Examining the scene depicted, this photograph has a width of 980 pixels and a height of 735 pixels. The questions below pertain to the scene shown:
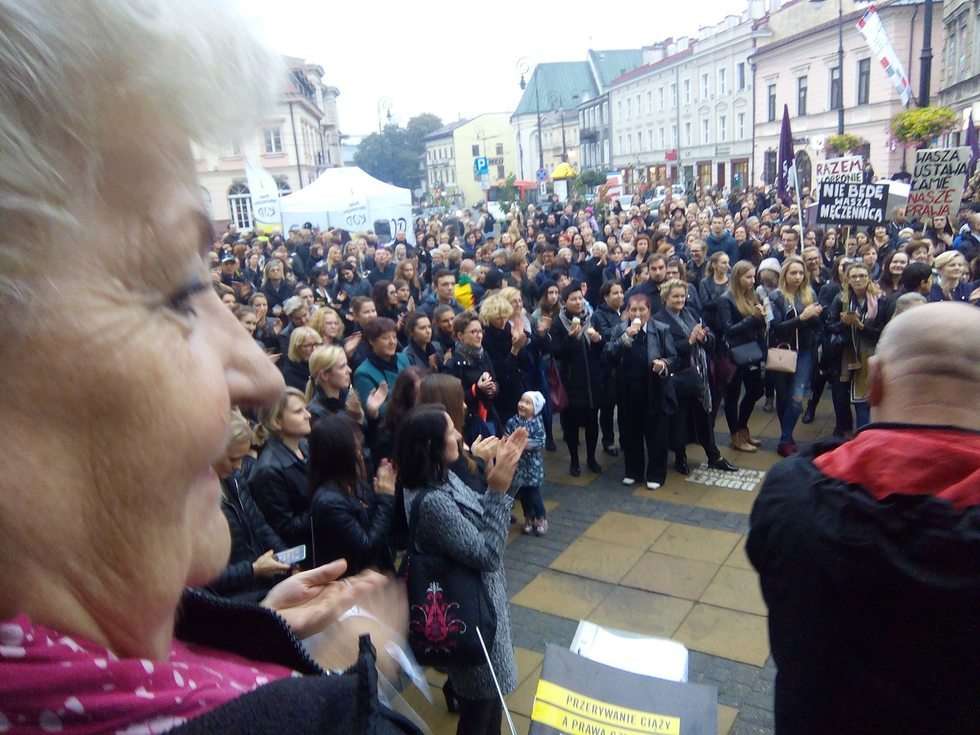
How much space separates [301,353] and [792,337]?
4.87 meters

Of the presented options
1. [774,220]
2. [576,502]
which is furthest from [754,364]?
[774,220]

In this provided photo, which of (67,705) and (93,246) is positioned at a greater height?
(93,246)

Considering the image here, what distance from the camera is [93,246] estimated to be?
490mm

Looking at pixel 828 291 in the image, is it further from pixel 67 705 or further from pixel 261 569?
pixel 67 705

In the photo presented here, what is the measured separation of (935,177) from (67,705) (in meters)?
13.4

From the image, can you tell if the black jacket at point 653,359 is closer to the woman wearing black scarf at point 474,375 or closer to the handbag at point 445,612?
the woman wearing black scarf at point 474,375

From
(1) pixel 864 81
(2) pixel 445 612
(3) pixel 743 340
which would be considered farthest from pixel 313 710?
(1) pixel 864 81

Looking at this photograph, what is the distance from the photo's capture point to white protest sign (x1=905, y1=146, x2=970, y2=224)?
10930 mm

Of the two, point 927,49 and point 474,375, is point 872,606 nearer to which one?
point 474,375

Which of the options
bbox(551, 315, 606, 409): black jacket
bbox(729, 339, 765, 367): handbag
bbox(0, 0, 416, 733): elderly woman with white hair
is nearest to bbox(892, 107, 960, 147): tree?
bbox(729, 339, 765, 367): handbag

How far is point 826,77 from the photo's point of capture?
3884 centimetres

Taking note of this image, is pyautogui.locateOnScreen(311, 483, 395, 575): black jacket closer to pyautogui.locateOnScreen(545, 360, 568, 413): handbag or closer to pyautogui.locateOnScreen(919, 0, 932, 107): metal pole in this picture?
pyautogui.locateOnScreen(545, 360, 568, 413): handbag

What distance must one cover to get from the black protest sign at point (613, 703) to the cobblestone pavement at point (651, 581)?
189 cm

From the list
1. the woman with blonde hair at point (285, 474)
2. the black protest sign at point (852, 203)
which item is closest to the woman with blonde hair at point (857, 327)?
the black protest sign at point (852, 203)
